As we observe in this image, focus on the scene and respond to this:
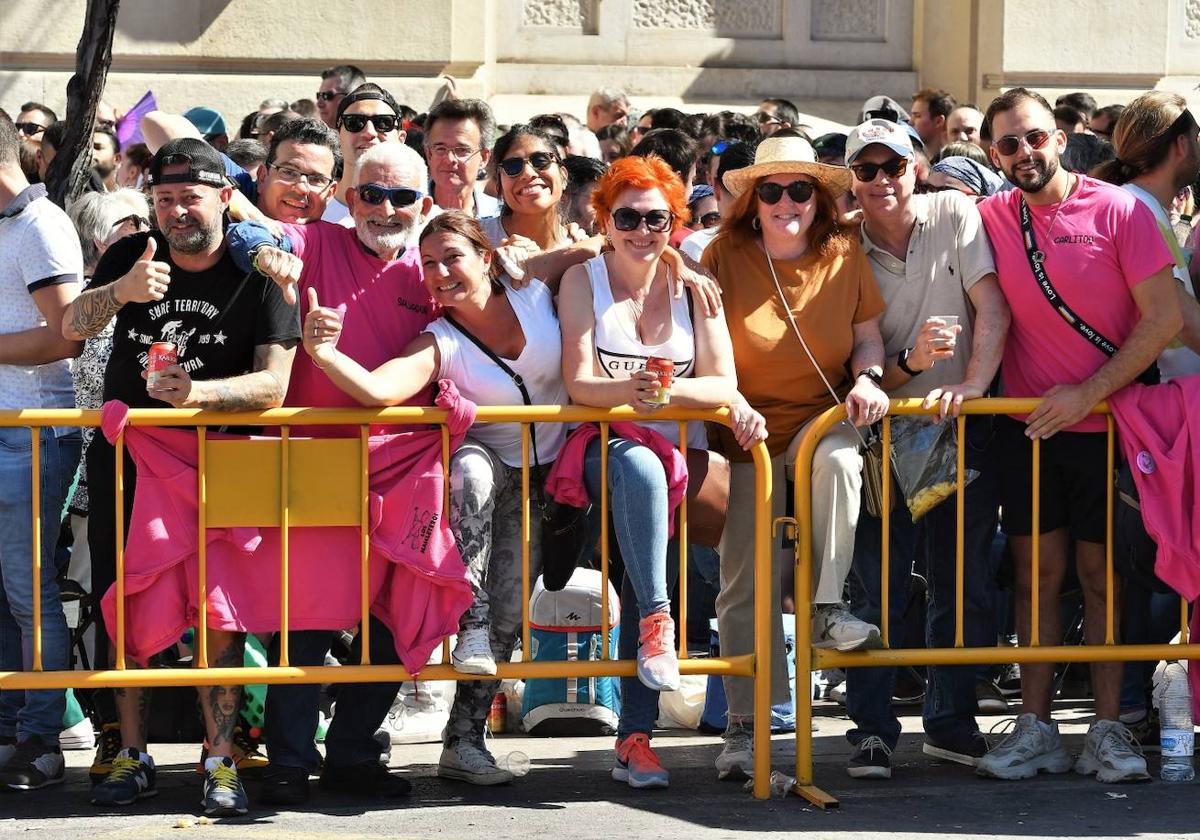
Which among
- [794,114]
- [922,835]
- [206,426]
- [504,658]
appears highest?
[794,114]

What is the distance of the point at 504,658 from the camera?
684 cm

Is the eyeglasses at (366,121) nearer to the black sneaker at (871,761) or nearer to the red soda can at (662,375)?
the red soda can at (662,375)

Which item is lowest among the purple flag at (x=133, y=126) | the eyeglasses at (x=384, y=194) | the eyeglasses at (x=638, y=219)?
the eyeglasses at (x=638, y=219)

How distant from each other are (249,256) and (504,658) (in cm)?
170

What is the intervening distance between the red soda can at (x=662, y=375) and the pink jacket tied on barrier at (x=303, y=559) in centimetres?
63

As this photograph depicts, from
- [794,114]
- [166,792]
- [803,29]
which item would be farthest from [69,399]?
[803,29]

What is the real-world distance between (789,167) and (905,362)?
0.83m

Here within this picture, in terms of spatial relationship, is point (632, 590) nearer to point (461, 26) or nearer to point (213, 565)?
point (213, 565)

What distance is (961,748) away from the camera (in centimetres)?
716

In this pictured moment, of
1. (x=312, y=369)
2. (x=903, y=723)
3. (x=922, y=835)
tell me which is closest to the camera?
(x=922, y=835)

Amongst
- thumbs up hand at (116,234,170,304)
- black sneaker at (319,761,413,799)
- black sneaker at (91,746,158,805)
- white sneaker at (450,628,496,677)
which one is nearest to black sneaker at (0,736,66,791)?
black sneaker at (91,746,158,805)

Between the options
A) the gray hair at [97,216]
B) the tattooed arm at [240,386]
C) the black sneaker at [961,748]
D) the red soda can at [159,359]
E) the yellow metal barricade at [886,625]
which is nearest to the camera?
the red soda can at [159,359]

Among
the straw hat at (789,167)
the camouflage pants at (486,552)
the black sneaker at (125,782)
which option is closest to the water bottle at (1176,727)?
the straw hat at (789,167)

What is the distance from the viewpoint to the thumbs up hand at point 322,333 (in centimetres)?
623
